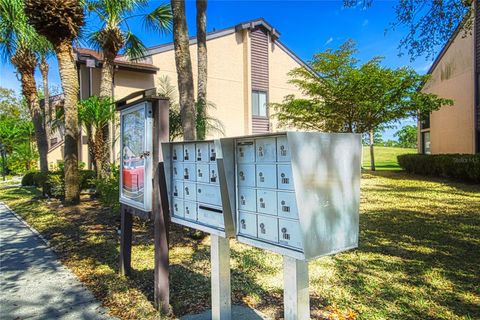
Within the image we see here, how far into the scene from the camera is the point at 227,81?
55.3 feet

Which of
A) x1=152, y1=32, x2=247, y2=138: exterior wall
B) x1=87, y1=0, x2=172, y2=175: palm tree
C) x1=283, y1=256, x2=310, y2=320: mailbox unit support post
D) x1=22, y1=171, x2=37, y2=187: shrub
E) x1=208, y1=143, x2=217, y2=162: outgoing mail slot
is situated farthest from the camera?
x1=152, y1=32, x2=247, y2=138: exterior wall

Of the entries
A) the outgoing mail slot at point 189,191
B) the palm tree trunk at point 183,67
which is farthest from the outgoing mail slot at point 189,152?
the palm tree trunk at point 183,67

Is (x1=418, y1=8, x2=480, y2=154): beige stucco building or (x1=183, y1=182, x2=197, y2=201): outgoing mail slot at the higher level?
(x1=418, y1=8, x2=480, y2=154): beige stucco building

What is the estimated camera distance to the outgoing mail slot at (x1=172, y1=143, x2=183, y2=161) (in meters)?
3.07

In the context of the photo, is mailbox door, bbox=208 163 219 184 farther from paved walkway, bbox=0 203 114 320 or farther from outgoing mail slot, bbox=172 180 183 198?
paved walkway, bbox=0 203 114 320

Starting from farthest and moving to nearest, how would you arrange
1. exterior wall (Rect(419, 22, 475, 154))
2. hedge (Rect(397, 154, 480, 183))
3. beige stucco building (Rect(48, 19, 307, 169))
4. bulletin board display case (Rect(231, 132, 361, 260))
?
beige stucco building (Rect(48, 19, 307, 169)) < exterior wall (Rect(419, 22, 475, 154)) < hedge (Rect(397, 154, 480, 183)) < bulletin board display case (Rect(231, 132, 361, 260))

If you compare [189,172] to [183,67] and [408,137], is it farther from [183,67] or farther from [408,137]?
[408,137]

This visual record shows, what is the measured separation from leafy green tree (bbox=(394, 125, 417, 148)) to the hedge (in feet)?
98.0

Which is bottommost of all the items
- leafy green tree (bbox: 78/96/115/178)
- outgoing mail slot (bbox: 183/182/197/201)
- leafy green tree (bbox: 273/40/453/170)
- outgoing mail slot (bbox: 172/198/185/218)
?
outgoing mail slot (bbox: 172/198/185/218)

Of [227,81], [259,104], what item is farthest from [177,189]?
[259,104]

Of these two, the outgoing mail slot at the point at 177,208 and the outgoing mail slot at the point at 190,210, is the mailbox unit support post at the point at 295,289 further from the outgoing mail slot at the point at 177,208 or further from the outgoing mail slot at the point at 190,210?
the outgoing mail slot at the point at 177,208

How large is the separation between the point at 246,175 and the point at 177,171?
3.44ft

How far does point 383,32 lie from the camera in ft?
20.9

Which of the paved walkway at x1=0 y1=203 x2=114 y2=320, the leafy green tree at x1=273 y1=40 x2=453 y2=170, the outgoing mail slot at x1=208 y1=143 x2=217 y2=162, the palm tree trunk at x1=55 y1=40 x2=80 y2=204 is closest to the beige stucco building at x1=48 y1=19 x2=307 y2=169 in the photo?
the leafy green tree at x1=273 y1=40 x2=453 y2=170
